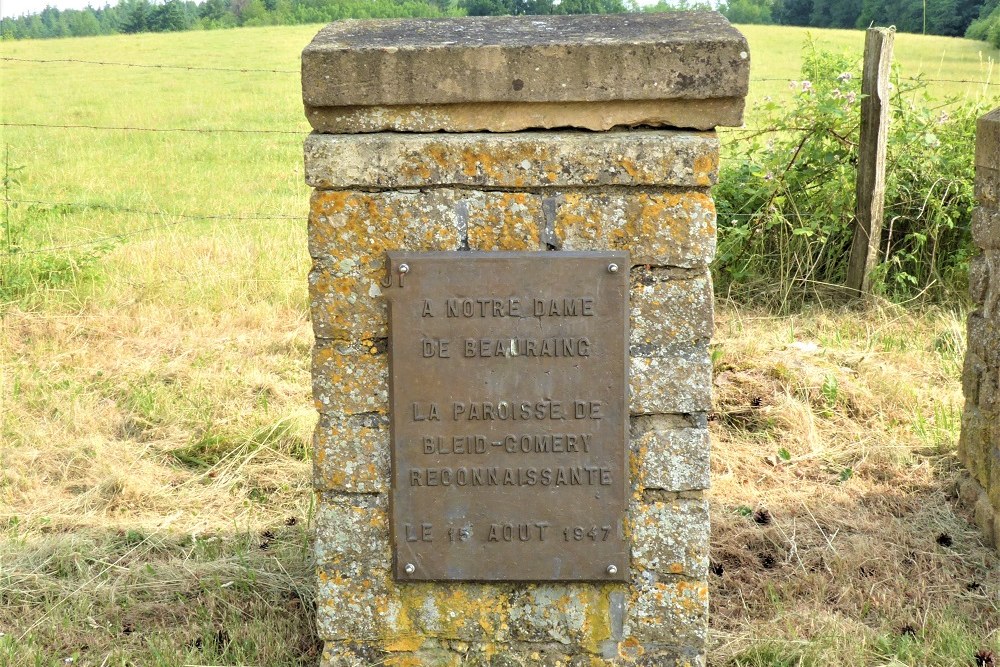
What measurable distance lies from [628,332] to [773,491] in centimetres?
186

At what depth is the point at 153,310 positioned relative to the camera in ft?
19.8

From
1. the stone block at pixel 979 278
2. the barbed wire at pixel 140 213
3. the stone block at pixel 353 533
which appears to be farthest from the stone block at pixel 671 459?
the barbed wire at pixel 140 213

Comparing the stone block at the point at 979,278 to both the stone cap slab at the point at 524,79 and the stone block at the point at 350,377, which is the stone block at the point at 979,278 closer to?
the stone cap slab at the point at 524,79

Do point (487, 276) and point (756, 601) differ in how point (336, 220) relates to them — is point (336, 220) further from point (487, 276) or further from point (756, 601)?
point (756, 601)

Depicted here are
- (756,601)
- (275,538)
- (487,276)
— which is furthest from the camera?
(275,538)

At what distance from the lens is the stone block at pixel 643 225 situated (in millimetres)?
2537

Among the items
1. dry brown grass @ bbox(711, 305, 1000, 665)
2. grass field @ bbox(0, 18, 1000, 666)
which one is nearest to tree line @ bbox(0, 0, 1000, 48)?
→ grass field @ bbox(0, 18, 1000, 666)

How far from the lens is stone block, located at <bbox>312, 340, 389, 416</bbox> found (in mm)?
2652

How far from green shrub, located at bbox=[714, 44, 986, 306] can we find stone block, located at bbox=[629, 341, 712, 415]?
392cm

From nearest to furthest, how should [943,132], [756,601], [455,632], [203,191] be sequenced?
1. [455,632]
2. [756,601]
3. [943,132]
4. [203,191]

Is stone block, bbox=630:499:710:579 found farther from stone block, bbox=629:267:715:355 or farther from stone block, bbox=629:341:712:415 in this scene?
stone block, bbox=629:267:715:355

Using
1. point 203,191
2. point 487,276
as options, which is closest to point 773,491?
point 487,276

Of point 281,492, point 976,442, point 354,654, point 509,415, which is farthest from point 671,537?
point 281,492

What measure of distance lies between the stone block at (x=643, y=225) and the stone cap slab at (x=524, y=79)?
0.63 ft
